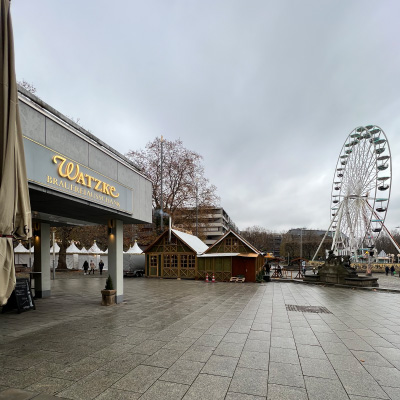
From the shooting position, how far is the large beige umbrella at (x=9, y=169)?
3.06m

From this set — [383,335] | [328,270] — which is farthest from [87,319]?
[328,270]

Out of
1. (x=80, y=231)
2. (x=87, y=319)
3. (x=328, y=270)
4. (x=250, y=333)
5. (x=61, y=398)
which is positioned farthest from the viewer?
(x=80, y=231)

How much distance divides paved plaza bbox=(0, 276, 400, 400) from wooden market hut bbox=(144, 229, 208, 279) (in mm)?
15137

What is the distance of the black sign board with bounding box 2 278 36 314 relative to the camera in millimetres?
9055

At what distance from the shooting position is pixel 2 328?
23.3 feet

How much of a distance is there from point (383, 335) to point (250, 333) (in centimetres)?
334

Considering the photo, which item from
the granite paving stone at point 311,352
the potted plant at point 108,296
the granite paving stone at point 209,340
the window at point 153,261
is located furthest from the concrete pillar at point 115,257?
the window at point 153,261

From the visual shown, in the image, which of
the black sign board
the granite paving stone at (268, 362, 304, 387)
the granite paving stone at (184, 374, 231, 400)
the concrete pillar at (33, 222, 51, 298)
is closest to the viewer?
the granite paving stone at (184, 374, 231, 400)

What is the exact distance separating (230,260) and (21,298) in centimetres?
1593

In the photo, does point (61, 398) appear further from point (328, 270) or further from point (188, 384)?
point (328, 270)

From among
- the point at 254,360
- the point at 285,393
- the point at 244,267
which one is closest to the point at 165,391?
the point at 285,393

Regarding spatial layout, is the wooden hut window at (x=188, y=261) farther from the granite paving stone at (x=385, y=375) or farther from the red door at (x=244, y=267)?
the granite paving stone at (x=385, y=375)

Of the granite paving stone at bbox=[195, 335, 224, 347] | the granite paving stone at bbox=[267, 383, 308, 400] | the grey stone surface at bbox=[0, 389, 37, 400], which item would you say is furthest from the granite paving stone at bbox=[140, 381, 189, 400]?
the granite paving stone at bbox=[195, 335, 224, 347]

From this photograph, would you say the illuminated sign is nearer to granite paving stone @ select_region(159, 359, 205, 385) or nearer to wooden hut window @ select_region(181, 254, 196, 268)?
granite paving stone @ select_region(159, 359, 205, 385)
